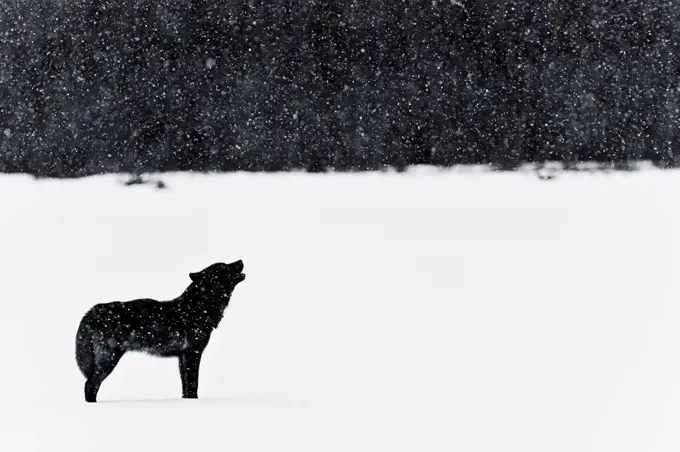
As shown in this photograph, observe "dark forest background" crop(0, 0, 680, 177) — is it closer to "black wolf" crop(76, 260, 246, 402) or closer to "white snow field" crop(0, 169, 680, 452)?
"white snow field" crop(0, 169, 680, 452)

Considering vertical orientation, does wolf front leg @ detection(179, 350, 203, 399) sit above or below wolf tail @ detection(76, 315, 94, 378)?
below

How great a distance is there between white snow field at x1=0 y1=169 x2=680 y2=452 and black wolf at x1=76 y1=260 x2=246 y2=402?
0.21 meters

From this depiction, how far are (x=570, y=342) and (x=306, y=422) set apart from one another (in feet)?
9.19

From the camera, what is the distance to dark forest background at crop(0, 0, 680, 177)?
8.30 metres

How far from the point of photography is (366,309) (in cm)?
732

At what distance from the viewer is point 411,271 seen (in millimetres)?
7805

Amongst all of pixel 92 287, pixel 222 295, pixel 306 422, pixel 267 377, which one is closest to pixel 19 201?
pixel 92 287

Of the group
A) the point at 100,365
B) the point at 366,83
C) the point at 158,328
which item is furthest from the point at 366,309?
the point at 100,365

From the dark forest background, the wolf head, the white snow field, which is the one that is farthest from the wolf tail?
the dark forest background

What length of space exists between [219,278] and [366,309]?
245 centimetres

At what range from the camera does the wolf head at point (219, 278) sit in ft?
16.5

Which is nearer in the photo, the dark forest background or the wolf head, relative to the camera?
the wolf head

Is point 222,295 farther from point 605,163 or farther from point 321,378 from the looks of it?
point 605,163

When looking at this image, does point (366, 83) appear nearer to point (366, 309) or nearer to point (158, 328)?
point (366, 309)
